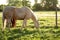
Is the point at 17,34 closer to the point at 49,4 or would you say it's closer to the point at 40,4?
the point at 40,4

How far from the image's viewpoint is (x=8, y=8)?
12695 millimetres

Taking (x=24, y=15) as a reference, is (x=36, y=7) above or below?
below

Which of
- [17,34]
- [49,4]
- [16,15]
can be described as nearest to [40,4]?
[49,4]

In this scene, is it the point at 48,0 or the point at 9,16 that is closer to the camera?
the point at 9,16

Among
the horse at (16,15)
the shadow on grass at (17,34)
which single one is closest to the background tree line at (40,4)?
the horse at (16,15)

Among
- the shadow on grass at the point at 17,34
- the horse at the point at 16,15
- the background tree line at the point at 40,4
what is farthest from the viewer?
the background tree line at the point at 40,4

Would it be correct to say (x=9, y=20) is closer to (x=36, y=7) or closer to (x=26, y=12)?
(x=26, y=12)

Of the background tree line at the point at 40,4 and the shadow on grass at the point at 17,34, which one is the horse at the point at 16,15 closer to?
the shadow on grass at the point at 17,34

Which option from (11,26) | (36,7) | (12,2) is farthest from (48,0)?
(11,26)

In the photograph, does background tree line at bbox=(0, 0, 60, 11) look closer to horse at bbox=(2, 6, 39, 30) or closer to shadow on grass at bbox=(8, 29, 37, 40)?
horse at bbox=(2, 6, 39, 30)

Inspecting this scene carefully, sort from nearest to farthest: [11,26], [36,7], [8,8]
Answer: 1. [8,8]
2. [11,26]
3. [36,7]

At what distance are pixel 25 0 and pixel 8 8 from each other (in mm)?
32695

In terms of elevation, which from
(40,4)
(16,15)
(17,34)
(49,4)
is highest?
(16,15)

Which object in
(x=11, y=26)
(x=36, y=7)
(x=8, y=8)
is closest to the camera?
(x=8, y=8)
